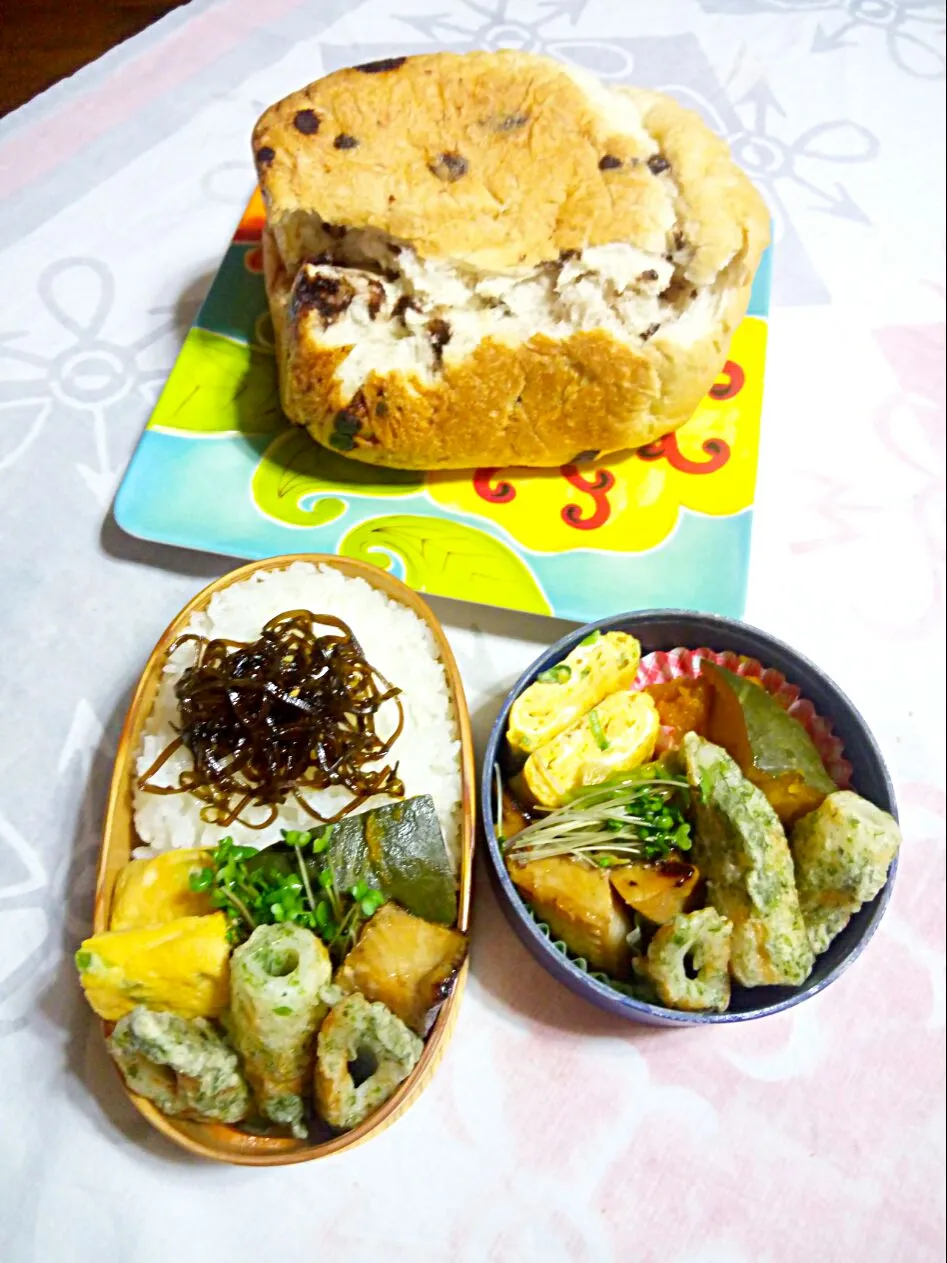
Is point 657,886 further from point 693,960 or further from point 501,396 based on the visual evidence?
point 501,396

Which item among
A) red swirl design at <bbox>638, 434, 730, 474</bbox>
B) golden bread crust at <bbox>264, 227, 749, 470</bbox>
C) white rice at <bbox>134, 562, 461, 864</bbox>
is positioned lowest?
white rice at <bbox>134, 562, 461, 864</bbox>

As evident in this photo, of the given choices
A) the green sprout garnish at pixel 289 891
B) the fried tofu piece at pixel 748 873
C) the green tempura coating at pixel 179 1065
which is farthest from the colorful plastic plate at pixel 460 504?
the green tempura coating at pixel 179 1065

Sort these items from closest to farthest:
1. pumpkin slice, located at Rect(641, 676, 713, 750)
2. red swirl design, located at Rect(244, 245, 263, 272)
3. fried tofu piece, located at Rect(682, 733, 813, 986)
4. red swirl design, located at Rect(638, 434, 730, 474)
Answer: fried tofu piece, located at Rect(682, 733, 813, 986) → pumpkin slice, located at Rect(641, 676, 713, 750) → red swirl design, located at Rect(638, 434, 730, 474) → red swirl design, located at Rect(244, 245, 263, 272)

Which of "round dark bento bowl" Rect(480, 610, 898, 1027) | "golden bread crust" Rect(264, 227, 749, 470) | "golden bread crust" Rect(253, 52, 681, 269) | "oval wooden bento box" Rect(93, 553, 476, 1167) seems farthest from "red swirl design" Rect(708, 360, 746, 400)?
"oval wooden bento box" Rect(93, 553, 476, 1167)

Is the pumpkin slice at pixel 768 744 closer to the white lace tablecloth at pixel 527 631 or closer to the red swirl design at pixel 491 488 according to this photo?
the white lace tablecloth at pixel 527 631

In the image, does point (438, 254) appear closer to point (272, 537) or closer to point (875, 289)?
point (272, 537)

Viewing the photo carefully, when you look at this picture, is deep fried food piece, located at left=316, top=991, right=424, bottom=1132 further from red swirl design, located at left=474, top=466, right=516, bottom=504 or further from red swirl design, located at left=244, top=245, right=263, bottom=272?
red swirl design, located at left=244, top=245, right=263, bottom=272

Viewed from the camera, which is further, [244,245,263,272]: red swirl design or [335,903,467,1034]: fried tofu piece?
[244,245,263,272]: red swirl design

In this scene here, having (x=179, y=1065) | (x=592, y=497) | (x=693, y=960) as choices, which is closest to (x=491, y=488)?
(x=592, y=497)
